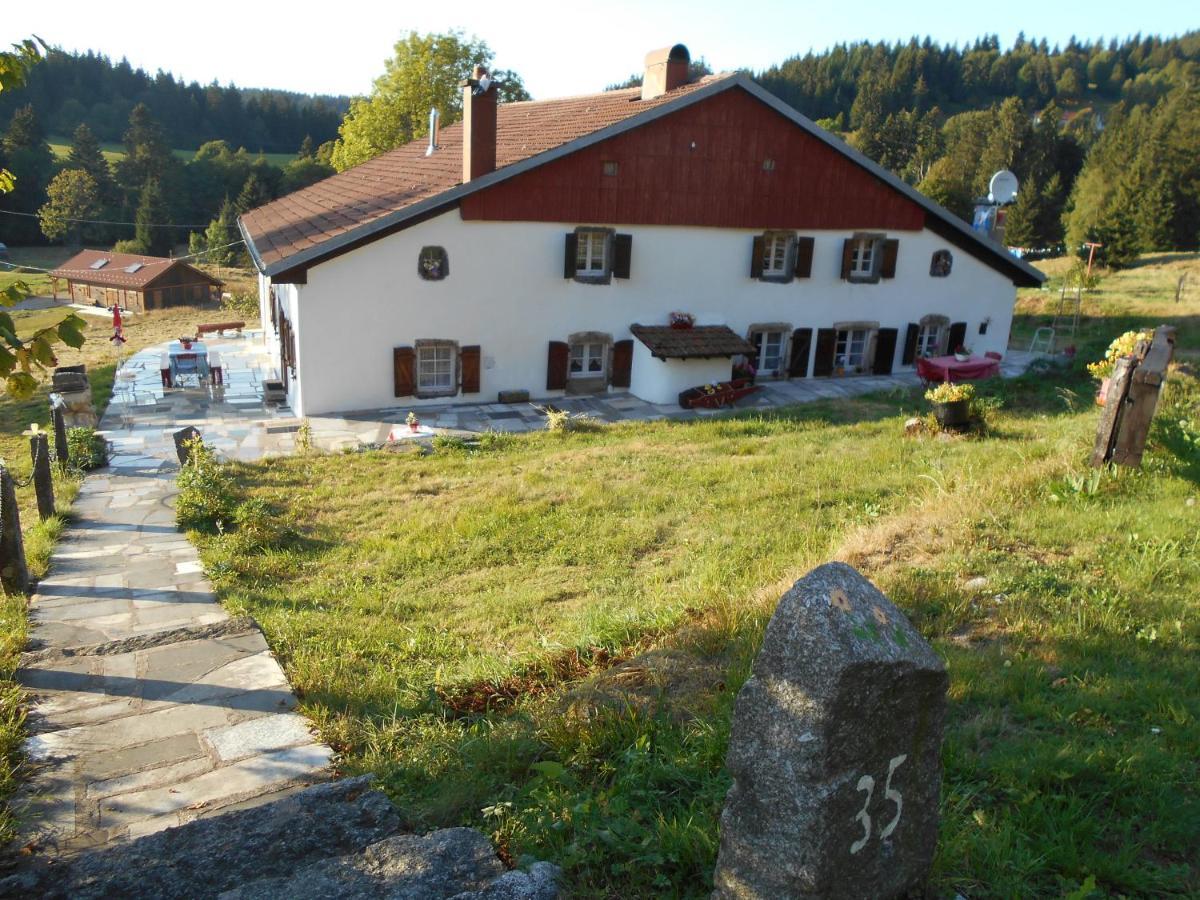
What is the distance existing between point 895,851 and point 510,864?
164 centimetres

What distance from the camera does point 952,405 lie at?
494 inches

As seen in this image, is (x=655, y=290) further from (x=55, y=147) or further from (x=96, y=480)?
(x=55, y=147)

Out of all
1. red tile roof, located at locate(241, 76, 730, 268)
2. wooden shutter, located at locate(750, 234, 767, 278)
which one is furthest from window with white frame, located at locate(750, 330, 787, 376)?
red tile roof, located at locate(241, 76, 730, 268)

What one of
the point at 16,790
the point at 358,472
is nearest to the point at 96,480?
the point at 358,472

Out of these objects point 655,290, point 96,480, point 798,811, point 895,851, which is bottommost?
point 96,480

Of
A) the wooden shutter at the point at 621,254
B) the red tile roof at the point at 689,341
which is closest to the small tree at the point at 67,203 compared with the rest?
the wooden shutter at the point at 621,254

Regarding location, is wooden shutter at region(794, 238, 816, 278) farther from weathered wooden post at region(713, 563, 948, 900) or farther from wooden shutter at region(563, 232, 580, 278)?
weathered wooden post at region(713, 563, 948, 900)

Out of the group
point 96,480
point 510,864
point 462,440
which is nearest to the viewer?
point 510,864

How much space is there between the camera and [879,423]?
14.9 m

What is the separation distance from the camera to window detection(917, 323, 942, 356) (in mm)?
22109

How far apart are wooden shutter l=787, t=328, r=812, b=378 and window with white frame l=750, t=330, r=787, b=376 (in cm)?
27

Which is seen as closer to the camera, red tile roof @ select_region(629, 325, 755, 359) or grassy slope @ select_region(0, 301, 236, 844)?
grassy slope @ select_region(0, 301, 236, 844)

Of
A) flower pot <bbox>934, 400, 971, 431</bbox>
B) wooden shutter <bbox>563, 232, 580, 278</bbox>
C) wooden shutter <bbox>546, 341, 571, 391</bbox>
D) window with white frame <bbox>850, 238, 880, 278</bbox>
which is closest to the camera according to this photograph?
flower pot <bbox>934, 400, 971, 431</bbox>

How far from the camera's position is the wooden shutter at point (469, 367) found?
17.3 meters
